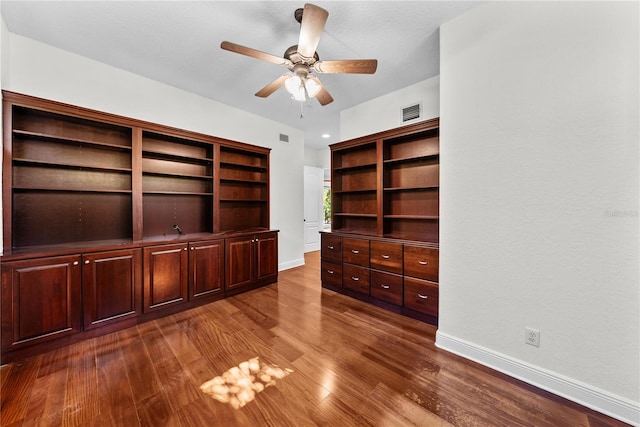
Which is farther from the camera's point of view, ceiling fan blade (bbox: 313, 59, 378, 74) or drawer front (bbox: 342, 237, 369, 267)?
drawer front (bbox: 342, 237, 369, 267)

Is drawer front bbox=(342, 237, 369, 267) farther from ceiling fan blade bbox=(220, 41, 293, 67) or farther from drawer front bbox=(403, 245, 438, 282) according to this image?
ceiling fan blade bbox=(220, 41, 293, 67)

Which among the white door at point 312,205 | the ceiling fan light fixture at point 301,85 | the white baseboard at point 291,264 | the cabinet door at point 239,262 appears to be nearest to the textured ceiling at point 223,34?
the ceiling fan light fixture at point 301,85

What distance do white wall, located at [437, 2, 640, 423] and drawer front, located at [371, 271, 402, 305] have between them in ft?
2.32

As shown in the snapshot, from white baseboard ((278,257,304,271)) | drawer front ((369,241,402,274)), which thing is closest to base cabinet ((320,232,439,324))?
drawer front ((369,241,402,274))

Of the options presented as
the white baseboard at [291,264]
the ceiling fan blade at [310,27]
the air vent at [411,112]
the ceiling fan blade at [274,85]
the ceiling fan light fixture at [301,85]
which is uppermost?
the air vent at [411,112]

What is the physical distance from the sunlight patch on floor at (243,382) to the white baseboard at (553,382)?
1.49m

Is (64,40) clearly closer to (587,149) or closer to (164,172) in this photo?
(164,172)

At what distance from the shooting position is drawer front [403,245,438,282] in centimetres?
253

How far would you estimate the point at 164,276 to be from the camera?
2.73 m

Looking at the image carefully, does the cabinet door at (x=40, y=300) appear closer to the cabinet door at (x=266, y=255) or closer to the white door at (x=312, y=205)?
the cabinet door at (x=266, y=255)

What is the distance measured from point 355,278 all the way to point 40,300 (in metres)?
3.14

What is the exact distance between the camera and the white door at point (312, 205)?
6.23 metres

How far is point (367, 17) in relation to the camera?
2.05m

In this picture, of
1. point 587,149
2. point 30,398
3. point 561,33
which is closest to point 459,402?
point 587,149
